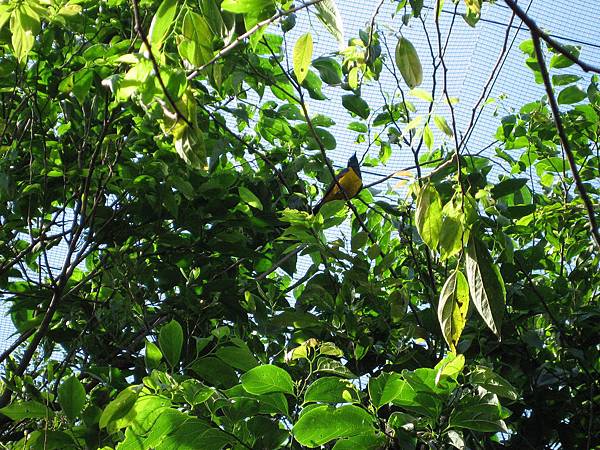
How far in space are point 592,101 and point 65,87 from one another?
1.17 m

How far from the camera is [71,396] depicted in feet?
3.94

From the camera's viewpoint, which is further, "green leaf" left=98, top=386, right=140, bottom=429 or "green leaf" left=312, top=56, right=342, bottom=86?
"green leaf" left=312, top=56, right=342, bottom=86

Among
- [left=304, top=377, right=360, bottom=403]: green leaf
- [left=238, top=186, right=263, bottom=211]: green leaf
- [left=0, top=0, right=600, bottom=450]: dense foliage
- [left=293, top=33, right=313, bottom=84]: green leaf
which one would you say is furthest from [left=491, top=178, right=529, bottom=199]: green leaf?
[left=293, top=33, right=313, bottom=84]: green leaf

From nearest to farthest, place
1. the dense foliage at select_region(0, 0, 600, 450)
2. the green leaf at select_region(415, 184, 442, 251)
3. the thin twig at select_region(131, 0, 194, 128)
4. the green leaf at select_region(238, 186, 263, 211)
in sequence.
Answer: the thin twig at select_region(131, 0, 194, 128)
the green leaf at select_region(415, 184, 442, 251)
the dense foliage at select_region(0, 0, 600, 450)
the green leaf at select_region(238, 186, 263, 211)

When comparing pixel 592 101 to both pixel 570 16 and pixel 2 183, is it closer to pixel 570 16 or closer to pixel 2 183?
pixel 570 16

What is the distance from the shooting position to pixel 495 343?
1.71m

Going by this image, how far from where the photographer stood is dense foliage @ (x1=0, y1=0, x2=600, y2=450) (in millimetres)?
1112

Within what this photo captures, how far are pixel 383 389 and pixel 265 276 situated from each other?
89 cm

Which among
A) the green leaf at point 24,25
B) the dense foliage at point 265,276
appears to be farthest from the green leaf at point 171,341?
the green leaf at point 24,25

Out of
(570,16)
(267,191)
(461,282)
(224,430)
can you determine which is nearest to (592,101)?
(267,191)

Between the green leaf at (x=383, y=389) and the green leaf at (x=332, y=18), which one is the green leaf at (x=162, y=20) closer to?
the green leaf at (x=332, y=18)

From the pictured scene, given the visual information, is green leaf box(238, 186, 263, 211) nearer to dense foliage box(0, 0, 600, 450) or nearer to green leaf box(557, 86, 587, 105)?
dense foliage box(0, 0, 600, 450)

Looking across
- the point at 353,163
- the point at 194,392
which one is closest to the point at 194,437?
the point at 194,392

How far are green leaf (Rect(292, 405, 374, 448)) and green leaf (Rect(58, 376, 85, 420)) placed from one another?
38 cm
